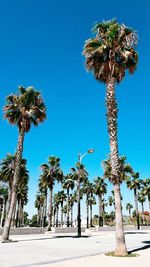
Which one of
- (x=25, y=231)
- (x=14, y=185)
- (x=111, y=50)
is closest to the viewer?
(x=111, y=50)

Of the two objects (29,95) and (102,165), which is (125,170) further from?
(29,95)

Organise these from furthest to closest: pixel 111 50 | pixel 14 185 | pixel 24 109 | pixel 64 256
→ pixel 24 109, pixel 14 185, pixel 111 50, pixel 64 256

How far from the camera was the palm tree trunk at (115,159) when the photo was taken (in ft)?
47.7

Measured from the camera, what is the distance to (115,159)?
52.8 feet

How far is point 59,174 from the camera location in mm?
46062

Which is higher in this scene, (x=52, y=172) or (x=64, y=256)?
(x=52, y=172)

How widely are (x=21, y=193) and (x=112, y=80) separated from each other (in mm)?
42861

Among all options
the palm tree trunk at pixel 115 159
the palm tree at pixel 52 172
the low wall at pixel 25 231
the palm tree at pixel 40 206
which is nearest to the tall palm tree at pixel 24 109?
the palm tree trunk at pixel 115 159

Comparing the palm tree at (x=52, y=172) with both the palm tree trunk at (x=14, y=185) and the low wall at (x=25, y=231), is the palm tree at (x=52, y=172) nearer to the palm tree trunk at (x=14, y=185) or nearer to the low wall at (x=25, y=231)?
the low wall at (x=25, y=231)

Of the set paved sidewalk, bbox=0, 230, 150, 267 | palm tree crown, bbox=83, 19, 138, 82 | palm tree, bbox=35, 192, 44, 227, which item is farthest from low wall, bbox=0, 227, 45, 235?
palm tree, bbox=35, 192, 44, 227

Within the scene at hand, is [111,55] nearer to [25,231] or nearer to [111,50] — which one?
[111,50]

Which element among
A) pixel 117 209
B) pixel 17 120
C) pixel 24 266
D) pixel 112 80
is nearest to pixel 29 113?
pixel 17 120

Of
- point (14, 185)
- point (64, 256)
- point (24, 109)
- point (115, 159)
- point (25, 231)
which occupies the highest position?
point (24, 109)

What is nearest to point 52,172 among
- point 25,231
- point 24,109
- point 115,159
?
point 25,231
